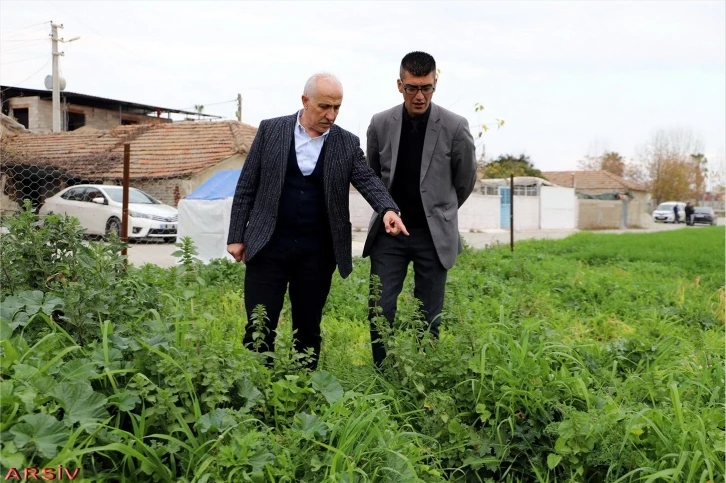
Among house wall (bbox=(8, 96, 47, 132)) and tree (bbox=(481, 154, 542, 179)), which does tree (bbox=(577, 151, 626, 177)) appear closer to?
tree (bbox=(481, 154, 542, 179))

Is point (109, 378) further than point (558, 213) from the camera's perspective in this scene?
No

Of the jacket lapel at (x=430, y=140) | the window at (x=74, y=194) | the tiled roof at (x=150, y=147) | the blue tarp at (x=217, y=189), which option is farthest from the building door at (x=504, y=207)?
the jacket lapel at (x=430, y=140)

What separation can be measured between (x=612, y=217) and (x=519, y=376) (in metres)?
42.6

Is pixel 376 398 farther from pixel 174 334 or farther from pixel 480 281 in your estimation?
pixel 480 281

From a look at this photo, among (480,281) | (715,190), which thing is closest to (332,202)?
(480,281)

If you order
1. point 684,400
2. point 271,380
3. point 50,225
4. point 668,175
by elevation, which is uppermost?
point 668,175

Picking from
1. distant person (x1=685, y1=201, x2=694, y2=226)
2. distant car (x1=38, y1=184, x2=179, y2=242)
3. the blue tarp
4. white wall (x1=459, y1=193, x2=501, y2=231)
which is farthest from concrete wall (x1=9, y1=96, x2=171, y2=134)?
distant person (x1=685, y1=201, x2=694, y2=226)

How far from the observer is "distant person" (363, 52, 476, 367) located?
439 cm

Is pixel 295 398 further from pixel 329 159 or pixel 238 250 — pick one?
pixel 329 159

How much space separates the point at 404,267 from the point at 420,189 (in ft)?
1.69

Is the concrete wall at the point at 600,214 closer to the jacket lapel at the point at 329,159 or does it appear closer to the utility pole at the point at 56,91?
the utility pole at the point at 56,91

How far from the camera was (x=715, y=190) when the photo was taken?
7794 cm

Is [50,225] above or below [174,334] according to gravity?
above
